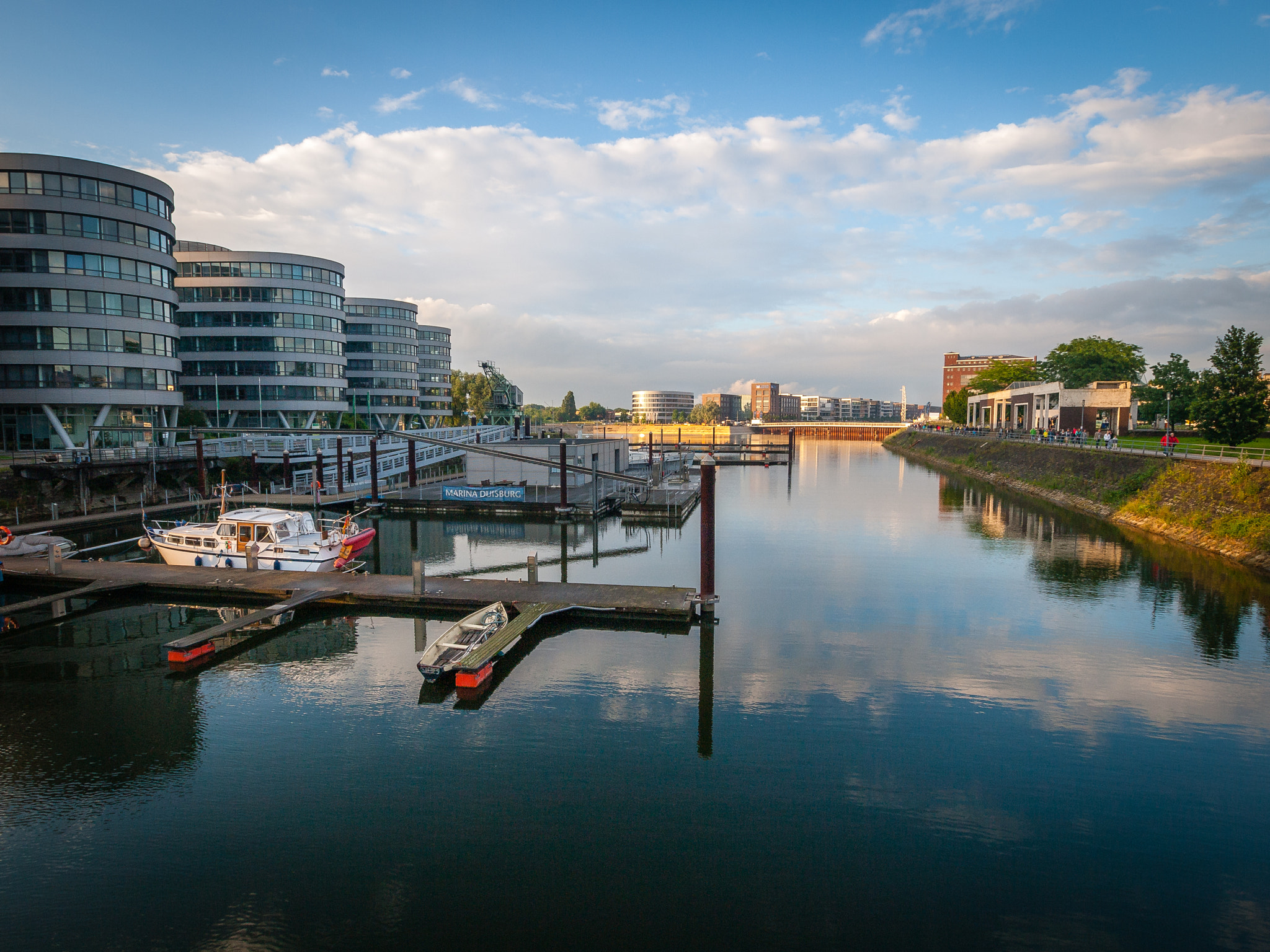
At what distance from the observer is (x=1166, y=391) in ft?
328

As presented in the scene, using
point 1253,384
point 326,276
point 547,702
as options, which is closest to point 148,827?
point 547,702

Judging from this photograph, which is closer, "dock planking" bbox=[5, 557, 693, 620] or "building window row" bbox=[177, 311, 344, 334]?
"dock planking" bbox=[5, 557, 693, 620]

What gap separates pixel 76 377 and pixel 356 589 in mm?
46288

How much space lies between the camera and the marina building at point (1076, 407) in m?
86.8

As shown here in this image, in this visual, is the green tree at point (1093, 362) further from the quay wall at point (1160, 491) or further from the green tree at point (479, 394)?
the green tree at point (479, 394)

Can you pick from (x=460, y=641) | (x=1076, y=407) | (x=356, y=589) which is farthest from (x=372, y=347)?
(x=1076, y=407)

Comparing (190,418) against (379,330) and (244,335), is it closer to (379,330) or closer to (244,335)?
(244,335)

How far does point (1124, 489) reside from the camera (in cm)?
5459

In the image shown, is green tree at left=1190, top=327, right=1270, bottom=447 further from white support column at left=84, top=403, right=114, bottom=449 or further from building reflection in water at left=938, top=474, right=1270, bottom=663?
white support column at left=84, top=403, right=114, bottom=449

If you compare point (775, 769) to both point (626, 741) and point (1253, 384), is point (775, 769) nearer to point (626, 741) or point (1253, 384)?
point (626, 741)

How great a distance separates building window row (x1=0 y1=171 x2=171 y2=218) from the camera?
54.6 metres

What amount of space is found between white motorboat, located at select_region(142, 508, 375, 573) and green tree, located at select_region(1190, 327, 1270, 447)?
6595 centimetres

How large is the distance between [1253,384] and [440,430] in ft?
267

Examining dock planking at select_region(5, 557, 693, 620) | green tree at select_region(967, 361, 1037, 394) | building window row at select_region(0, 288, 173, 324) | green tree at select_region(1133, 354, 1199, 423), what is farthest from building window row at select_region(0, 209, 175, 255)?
green tree at select_region(967, 361, 1037, 394)
